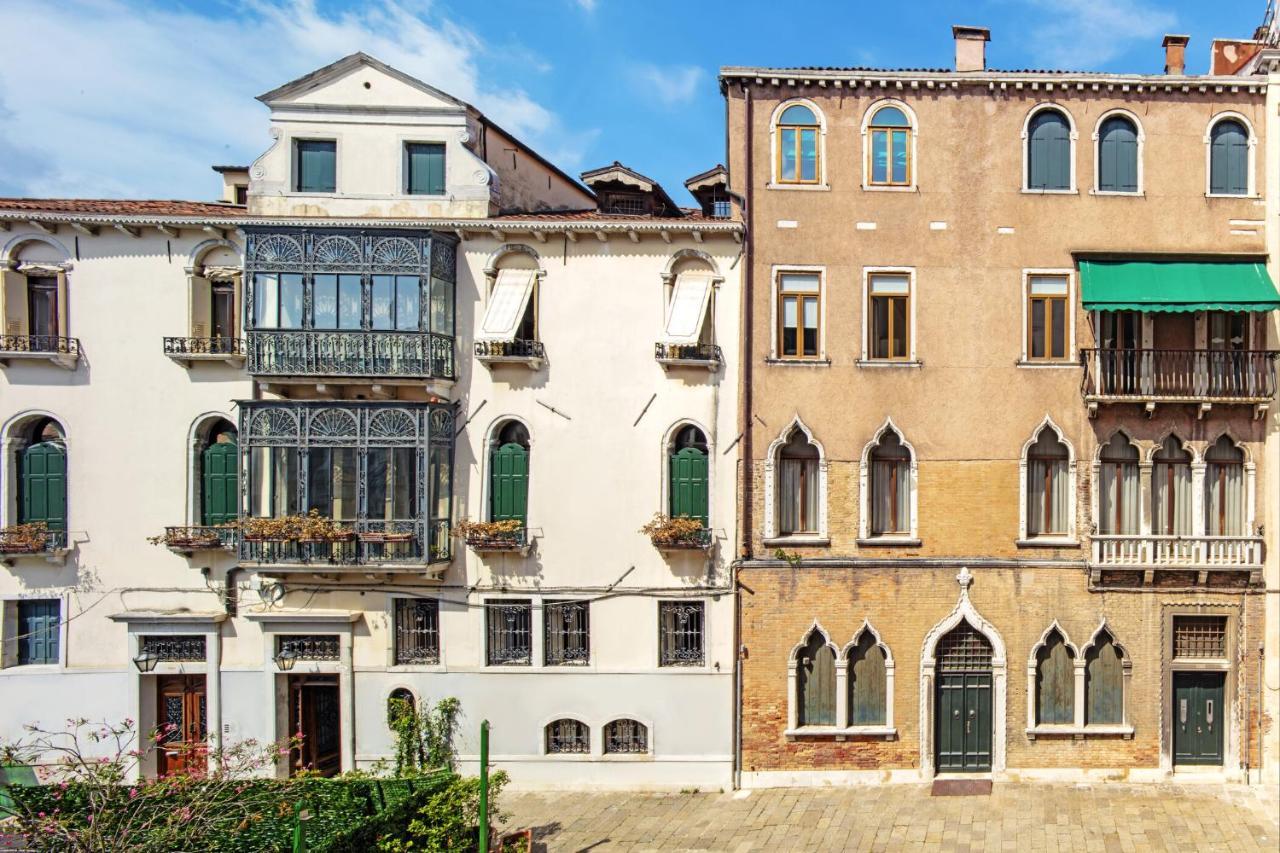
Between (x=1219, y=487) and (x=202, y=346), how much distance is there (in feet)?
76.1

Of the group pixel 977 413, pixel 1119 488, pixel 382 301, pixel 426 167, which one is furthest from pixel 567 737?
pixel 1119 488

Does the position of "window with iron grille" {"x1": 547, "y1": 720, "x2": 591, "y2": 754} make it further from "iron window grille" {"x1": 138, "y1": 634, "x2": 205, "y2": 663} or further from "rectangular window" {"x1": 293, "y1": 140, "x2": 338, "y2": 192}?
"rectangular window" {"x1": 293, "y1": 140, "x2": 338, "y2": 192}

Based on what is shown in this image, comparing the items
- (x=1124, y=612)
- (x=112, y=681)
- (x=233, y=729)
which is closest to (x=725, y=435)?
(x=1124, y=612)

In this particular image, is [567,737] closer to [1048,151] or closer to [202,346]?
[202,346]

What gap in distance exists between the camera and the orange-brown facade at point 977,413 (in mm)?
20406

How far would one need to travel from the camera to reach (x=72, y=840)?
12.5 metres

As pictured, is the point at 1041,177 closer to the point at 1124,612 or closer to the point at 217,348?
the point at 1124,612

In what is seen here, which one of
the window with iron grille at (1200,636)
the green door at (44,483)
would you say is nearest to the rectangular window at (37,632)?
the green door at (44,483)

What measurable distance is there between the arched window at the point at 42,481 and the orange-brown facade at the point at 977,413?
15.6 meters

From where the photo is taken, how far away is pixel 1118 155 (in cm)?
2073

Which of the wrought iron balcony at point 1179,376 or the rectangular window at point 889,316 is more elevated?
the rectangular window at point 889,316

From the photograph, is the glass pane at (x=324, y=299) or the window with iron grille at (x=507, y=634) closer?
the glass pane at (x=324, y=299)

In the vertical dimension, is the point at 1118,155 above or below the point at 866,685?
above

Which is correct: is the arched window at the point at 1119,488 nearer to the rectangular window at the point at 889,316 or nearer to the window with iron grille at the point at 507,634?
the rectangular window at the point at 889,316
